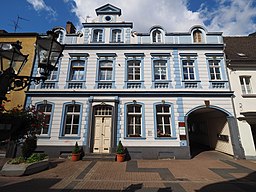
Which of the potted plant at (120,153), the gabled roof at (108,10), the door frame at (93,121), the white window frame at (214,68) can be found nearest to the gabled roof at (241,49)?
the white window frame at (214,68)

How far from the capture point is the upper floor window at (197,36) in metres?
11.3

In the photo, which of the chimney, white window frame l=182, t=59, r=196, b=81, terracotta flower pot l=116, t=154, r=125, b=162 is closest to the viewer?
terracotta flower pot l=116, t=154, r=125, b=162

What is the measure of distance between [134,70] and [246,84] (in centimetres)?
808

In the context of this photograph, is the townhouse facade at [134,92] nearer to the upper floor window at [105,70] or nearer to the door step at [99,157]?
the upper floor window at [105,70]

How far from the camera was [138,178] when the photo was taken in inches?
229

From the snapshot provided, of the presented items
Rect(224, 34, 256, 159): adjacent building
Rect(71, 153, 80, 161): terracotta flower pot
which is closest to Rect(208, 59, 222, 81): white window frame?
Rect(224, 34, 256, 159): adjacent building

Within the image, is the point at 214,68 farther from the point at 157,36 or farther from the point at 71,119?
the point at 71,119

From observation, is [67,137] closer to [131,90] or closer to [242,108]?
[131,90]

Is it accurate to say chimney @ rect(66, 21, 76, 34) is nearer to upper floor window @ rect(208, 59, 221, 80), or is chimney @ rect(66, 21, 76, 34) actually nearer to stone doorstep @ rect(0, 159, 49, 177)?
stone doorstep @ rect(0, 159, 49, 177)

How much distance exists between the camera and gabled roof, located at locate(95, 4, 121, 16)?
39.1 feet

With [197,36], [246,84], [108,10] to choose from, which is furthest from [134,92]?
Answer: [246,84]

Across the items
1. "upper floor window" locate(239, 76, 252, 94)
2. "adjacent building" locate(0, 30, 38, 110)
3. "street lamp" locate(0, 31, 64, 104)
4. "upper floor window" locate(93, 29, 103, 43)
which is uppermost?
"upper floor window" locate(93, 29, 103, 43)

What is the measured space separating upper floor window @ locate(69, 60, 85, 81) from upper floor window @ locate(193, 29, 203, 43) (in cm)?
912

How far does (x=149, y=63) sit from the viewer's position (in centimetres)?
1073
